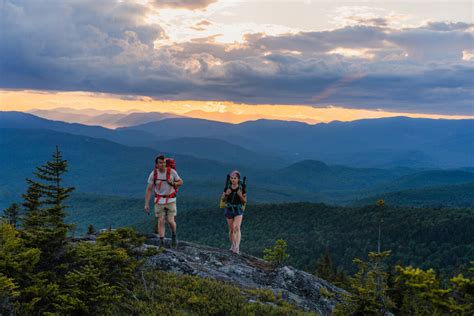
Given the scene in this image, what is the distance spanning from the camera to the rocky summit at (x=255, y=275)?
36.9 ft

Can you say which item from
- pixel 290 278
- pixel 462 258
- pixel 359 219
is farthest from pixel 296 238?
pixel 290 278

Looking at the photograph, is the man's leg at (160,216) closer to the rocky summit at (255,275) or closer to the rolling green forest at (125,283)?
the rocky summit at (255,275)

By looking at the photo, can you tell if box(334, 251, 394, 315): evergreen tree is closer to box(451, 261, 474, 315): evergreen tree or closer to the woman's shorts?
box(451, 261, 474, 315): evergreen tree

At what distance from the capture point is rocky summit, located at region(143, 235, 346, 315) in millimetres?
11258

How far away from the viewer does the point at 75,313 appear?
284 inches

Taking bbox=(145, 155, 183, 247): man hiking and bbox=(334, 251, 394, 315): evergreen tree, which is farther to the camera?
bbox=(145, 155, 183, 247): man hiking

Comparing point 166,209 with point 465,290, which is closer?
point 465,290

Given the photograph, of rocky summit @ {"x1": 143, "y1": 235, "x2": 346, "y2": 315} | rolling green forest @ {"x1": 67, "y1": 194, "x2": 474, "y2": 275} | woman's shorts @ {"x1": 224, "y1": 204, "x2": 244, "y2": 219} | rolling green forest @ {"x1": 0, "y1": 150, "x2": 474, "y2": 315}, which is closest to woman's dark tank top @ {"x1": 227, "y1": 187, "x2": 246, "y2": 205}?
woman's shorts @ {"x1": 224, "y1": 204, "x2": 244, "y2": 219}

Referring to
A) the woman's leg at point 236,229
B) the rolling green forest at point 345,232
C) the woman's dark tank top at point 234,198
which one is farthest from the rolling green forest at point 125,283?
the rolling green forest at point 345,232

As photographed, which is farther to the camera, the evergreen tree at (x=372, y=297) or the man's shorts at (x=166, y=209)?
the man's shorts at (x=166, y=209)

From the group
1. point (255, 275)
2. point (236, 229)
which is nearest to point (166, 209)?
point (236, 229)

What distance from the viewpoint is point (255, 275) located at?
12531mm

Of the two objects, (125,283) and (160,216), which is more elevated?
(160,216)

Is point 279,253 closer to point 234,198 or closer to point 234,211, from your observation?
point 234,211
